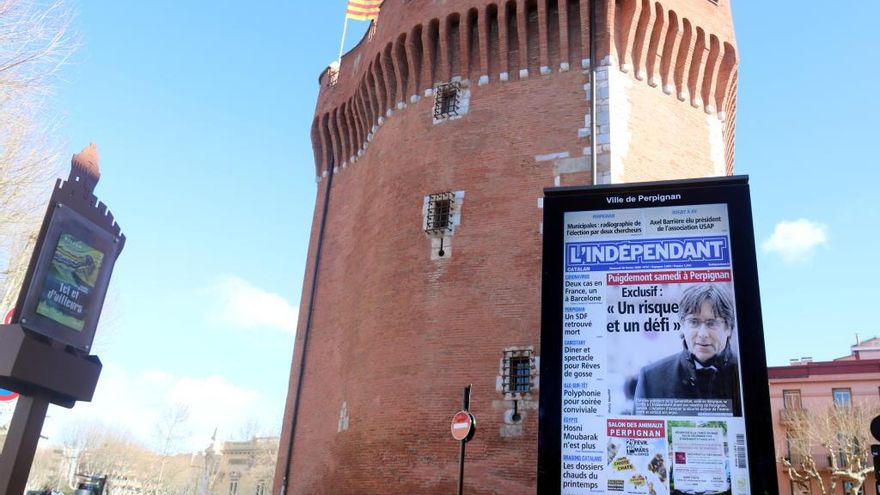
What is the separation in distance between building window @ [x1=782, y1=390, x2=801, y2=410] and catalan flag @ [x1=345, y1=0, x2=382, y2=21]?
102ft

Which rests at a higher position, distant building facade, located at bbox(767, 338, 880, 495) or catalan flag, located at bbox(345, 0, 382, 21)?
catalan flag, located at bbox(345, 0, 382, 21)

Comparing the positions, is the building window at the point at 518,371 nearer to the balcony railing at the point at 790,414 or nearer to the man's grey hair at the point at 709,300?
the man's grey hair at the point at 709,300

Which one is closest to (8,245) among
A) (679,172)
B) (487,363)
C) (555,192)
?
(487,363)

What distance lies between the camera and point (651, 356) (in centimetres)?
931

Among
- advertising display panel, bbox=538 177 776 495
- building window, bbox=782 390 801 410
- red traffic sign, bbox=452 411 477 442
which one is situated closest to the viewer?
advertising display panel, bbox=538 177 776 495

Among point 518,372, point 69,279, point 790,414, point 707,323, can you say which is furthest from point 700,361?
point 790,414

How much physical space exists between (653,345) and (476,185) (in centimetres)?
814

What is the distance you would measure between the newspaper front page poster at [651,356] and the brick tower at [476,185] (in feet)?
15.8

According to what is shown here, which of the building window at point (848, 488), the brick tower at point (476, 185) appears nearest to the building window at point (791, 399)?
the building window at point (848, 488)

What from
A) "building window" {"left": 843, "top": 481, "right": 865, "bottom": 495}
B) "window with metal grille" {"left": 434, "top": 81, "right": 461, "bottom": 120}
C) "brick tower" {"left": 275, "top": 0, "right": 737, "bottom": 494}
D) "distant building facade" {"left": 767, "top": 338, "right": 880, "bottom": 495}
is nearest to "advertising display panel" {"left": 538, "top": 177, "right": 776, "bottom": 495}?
"brick tower" {"left": 275, "top": 0, "right": 737, "bottom": 494}

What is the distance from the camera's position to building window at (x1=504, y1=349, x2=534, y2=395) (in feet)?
47.4

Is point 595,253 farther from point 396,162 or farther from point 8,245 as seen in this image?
point 8,245

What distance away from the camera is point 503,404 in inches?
568

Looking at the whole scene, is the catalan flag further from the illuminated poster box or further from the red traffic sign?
the illuminated poster box
